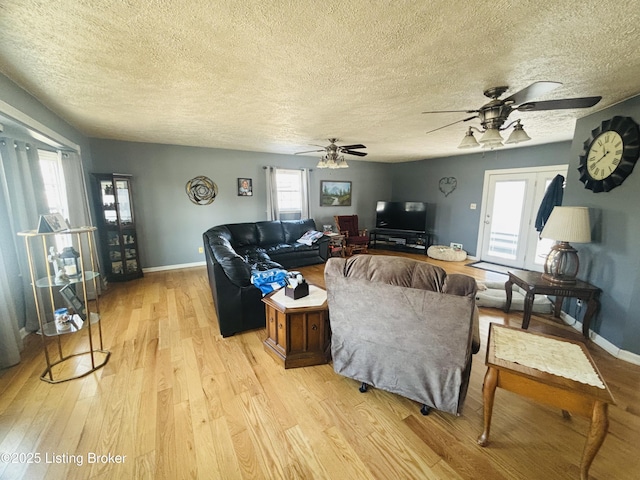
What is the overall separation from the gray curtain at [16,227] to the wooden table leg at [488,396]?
3.53 metres

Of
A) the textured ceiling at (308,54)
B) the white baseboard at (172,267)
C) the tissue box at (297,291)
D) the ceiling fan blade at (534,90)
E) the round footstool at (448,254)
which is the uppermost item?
the textured ceiling at (308,54)

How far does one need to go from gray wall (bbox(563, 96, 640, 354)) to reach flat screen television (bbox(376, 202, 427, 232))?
11.9 feet

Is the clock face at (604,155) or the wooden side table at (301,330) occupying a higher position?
the clock face at (604,155)

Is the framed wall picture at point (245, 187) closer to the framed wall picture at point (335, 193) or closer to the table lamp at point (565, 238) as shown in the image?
the framed wall picture at point (335, 193)

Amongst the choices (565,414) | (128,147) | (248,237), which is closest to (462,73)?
(565,414)

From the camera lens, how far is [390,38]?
1422 mm

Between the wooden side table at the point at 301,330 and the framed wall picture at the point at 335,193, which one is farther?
the framed wall picture at the point at 335,193

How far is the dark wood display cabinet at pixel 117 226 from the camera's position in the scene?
13.3 ft

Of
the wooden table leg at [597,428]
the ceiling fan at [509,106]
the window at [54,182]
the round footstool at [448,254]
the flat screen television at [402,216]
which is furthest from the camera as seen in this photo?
the flat screen television at [402,216]

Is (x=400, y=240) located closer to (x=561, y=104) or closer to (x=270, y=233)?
(x=270, y=233)

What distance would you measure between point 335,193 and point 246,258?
11.4 ft

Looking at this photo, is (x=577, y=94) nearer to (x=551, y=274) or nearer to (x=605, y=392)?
(x=551, y=274)

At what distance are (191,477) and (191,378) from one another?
810mm

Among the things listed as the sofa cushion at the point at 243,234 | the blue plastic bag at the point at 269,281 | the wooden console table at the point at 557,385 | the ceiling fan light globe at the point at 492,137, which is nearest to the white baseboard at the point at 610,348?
the wooden console table at the point at 557,385
